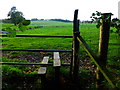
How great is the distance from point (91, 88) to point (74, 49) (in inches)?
35.3

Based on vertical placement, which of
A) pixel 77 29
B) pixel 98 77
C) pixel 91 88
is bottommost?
pixel 91 88

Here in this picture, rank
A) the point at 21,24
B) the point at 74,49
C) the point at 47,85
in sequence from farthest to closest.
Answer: the point at 74,49, the point at 47,85, the point at 21,24

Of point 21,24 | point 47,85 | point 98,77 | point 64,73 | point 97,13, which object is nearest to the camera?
point 21,24

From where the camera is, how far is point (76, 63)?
129 inches

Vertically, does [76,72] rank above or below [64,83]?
above

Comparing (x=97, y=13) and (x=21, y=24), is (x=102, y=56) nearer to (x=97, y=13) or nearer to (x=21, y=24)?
(x=97, y=13)

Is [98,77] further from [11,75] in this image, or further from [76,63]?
[11,75]

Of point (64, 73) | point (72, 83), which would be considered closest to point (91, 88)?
point (72, 83)

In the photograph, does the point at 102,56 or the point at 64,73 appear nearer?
the point at 102,56

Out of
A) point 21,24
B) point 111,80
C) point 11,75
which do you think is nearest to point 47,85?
point 11,75

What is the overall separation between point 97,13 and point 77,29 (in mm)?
1727

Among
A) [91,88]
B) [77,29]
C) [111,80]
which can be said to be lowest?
[91,88]

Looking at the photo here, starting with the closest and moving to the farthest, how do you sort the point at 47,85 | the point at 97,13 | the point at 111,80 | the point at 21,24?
the point at 21,24 → the point at 111,80 → the point at 97,13 → the point at 47,85

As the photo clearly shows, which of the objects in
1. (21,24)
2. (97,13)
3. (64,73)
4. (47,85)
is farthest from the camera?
(64,73)
